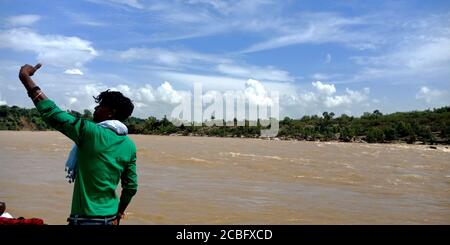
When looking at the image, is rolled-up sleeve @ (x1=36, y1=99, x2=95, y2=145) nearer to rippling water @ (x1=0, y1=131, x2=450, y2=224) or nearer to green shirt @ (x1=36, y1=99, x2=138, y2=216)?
green shirt @ (x1=36, y1=99, x2=138, y2=216)

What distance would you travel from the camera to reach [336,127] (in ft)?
202

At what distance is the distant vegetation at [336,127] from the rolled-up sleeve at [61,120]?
43.8m

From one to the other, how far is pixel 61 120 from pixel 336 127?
61.2m

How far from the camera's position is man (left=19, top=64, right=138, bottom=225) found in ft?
7.39

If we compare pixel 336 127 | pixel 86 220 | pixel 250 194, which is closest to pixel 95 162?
pixel 86 220

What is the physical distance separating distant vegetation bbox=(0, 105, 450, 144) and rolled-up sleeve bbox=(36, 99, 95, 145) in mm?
43801

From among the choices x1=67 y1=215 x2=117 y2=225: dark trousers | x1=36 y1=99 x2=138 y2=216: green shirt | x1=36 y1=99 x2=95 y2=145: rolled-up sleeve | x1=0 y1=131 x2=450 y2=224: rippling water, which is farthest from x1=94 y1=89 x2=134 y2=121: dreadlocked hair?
x1=0 y1=131 x2=450 y2=224: rippling water

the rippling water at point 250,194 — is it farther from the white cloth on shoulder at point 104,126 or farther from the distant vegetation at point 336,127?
the distant vegetation at point 336,127

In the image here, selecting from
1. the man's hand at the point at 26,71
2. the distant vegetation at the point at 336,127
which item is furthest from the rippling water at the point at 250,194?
the distant vegetation at the point at 336,127

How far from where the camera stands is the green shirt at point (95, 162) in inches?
90.2

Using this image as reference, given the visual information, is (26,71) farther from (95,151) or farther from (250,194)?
(250,194)

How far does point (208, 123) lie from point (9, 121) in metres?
29.3
